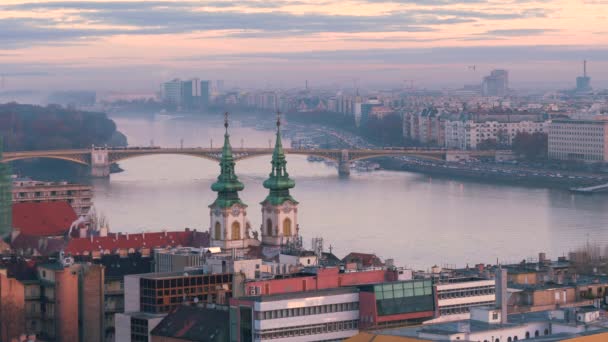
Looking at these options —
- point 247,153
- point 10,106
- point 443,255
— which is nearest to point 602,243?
point 443,255

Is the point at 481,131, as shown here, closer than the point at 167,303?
No

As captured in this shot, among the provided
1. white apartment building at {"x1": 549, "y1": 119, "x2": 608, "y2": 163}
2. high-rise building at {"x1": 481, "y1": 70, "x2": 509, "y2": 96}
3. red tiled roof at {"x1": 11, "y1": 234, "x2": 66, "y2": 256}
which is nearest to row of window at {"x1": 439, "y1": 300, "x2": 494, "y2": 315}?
red tiled roof at {"x1": 11, "y1": 234, "x2": 66, "y2": 256}

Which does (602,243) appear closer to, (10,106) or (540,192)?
(540,192)

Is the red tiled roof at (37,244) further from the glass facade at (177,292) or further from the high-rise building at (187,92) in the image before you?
the high-rise building at (187,92)

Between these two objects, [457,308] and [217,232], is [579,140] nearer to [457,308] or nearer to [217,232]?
[217,232]

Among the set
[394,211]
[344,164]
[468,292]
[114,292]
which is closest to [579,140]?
[344,164]
